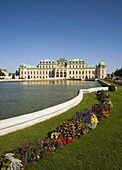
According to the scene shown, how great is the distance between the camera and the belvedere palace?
354 feet

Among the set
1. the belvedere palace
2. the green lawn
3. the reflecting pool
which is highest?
the belvedere palace

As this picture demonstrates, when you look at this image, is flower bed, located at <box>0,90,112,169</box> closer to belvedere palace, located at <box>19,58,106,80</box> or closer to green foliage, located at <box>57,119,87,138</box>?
green foliage, located at <box>57,119,87,138</box>

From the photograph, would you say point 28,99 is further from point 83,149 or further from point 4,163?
point 4,163

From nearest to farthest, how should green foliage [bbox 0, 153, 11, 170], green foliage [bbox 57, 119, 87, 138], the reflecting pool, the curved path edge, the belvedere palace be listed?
green foliage [bbox 0, 153, 11, 170], green foliage [bbox 57, 119, 87, 138], the curved path edge, the reflecting pool, the belvedere palace

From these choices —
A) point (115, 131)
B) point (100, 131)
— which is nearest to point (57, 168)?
point (100, 131)

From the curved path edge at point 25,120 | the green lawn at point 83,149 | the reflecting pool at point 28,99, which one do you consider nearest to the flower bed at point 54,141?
the green lawn at point 83,149

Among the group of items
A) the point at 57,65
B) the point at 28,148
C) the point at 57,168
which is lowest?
the point at 57,168

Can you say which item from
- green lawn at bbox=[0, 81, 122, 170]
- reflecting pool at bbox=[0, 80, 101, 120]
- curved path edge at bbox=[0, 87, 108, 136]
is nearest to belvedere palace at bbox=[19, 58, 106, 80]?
reflecting pool at bbox=[0, 80, 101, 120]

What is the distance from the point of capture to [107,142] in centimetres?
590

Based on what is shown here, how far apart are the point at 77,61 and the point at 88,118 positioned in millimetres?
107000

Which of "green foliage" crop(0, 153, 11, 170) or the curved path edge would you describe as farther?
the curved path edge

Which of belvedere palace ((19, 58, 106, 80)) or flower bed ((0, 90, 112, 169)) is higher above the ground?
belvedere palace ((19, 58, 106, 80))

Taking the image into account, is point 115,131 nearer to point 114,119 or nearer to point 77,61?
point 114,119

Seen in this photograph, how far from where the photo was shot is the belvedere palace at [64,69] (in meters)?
108
